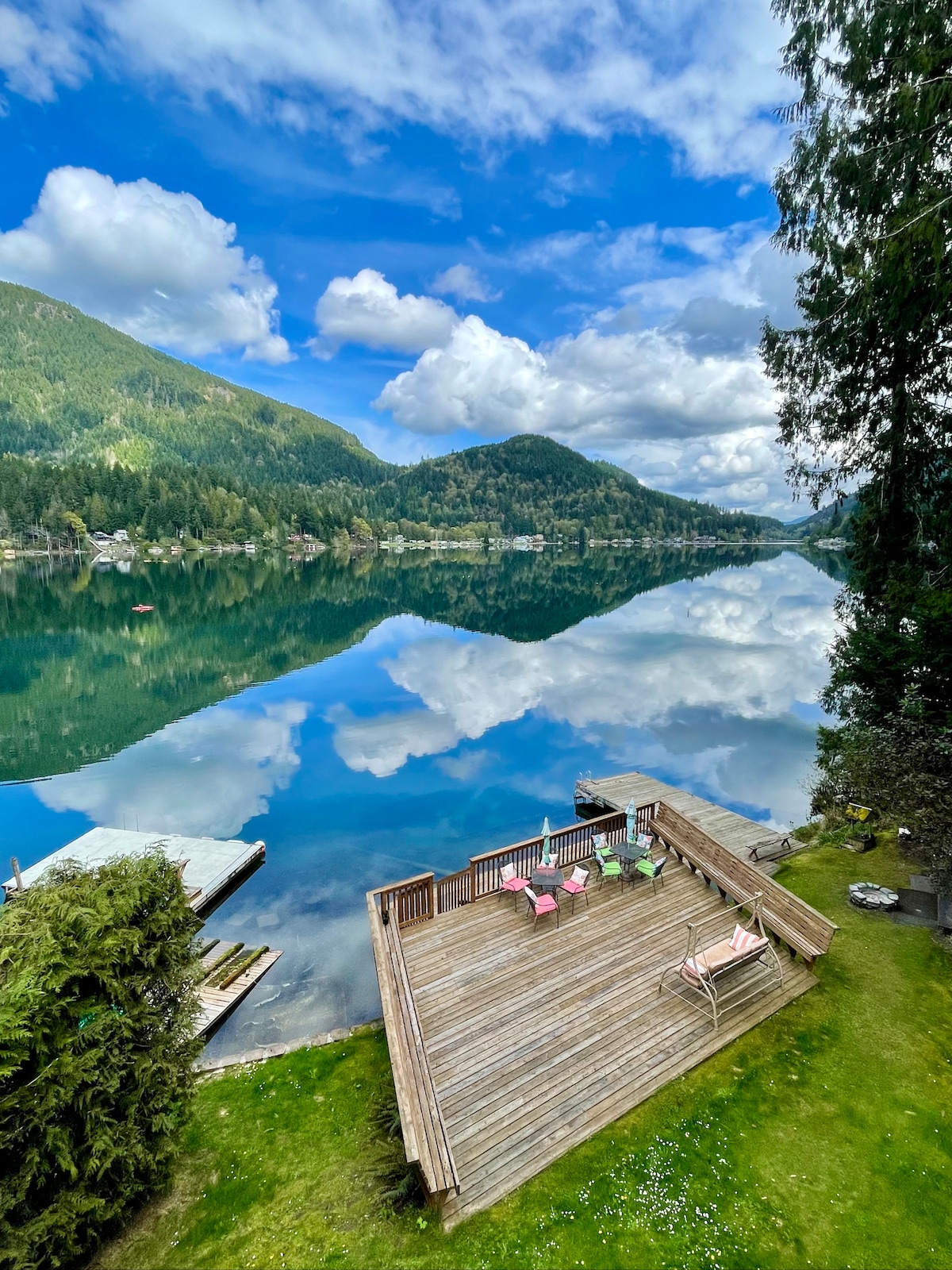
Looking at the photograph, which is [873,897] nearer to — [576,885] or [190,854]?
[576,885]

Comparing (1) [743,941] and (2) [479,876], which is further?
(2) [479,876]

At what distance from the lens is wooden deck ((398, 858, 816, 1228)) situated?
7.32 m

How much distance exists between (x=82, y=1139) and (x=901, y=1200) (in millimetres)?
9016

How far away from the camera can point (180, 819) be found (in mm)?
21125

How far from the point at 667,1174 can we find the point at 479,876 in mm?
6701

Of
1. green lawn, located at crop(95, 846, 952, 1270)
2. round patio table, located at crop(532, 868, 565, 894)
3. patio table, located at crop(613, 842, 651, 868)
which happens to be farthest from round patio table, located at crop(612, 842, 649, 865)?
green lawn, located at crop(95, 846, 952, 1270)

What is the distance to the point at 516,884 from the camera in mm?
12328

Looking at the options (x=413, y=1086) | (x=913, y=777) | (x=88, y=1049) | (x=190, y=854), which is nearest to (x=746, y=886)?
(x=913, y=777)

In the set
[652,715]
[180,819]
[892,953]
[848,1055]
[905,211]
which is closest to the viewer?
[848,1055]

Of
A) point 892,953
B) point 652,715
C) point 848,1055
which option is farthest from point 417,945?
point 652,715

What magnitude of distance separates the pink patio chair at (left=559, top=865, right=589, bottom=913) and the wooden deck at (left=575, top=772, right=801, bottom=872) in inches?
158

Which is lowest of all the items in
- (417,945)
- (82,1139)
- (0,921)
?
(417,945)

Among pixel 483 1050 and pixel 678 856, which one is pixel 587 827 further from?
pixel 483 1050

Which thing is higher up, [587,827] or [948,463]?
A: [948,463]
